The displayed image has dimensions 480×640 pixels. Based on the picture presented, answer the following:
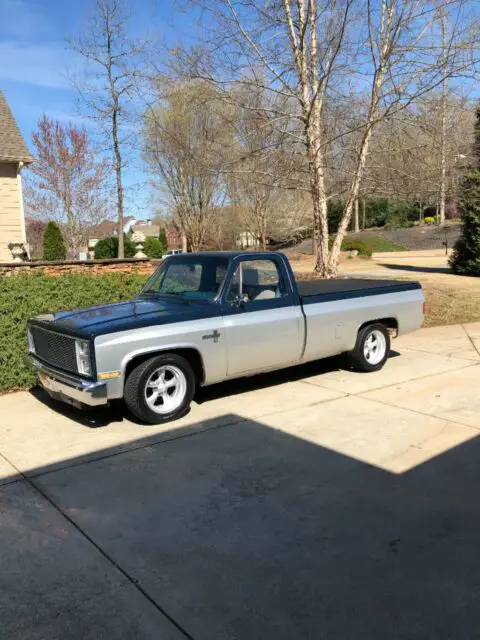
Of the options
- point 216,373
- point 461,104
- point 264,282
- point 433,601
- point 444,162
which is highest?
point 461,104

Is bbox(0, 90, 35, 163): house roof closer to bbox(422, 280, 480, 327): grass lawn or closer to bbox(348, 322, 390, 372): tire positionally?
bbox(422, 280, 480, 327): grass lawn

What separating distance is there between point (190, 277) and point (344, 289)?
2097 mm

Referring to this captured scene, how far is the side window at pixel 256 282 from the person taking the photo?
6008 millimetres

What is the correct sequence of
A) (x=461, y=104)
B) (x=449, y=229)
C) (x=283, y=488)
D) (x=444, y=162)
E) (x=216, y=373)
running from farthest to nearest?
(x=449, y=229), (x=444, y=162), (x=461, y=104), (x=216, y=373), (x=283, y=488)

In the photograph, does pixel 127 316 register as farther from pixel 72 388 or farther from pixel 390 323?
pixel 390 323

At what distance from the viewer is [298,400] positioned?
610 cm

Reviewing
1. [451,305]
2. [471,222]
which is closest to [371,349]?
[451,305]

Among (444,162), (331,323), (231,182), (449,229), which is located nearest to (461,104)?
(444,162)

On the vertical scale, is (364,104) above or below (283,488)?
above

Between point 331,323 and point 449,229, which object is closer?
point 331,323

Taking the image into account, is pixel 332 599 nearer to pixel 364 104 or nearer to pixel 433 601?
pixel 433 601

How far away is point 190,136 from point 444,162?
29.8ft

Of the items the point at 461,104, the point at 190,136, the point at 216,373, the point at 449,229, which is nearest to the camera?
the point at 216,373

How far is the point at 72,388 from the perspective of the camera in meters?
5.09
